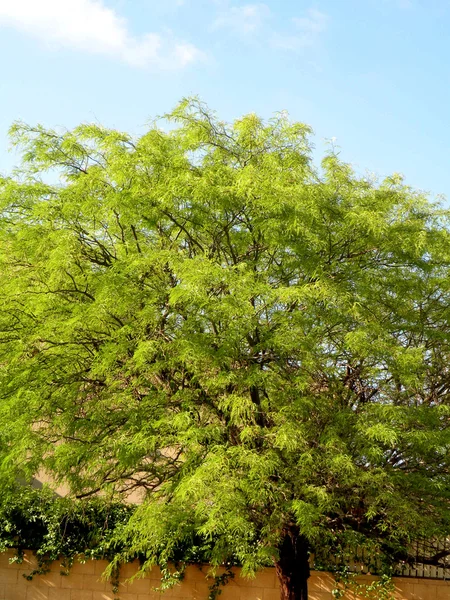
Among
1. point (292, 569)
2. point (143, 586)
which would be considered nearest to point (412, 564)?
point (292, 569)

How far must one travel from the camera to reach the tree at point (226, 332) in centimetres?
878

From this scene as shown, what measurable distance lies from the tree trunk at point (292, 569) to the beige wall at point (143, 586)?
3.73 ft

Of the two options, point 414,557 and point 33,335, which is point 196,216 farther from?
point 414,557

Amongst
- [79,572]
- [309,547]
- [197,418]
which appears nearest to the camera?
[197,418]

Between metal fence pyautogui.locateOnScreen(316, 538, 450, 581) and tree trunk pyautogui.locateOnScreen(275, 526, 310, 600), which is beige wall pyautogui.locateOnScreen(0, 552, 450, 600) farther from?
tree trunk pyautogui.locateOnScreen(275, 526, 310, 600)

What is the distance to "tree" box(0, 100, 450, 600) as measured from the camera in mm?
8781

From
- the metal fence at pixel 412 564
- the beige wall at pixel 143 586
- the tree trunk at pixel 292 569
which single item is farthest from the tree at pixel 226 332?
the beige wall at pixel 143 586

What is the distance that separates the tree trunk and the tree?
55 cm

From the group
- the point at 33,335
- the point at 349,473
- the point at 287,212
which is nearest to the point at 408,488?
the point at 349,473

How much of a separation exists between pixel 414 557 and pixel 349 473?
3.92 meters

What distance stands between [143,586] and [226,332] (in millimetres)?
5569

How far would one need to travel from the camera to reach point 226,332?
8953 millimetres

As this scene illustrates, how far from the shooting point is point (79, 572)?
1252cm

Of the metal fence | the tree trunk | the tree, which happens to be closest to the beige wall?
the metal fence
